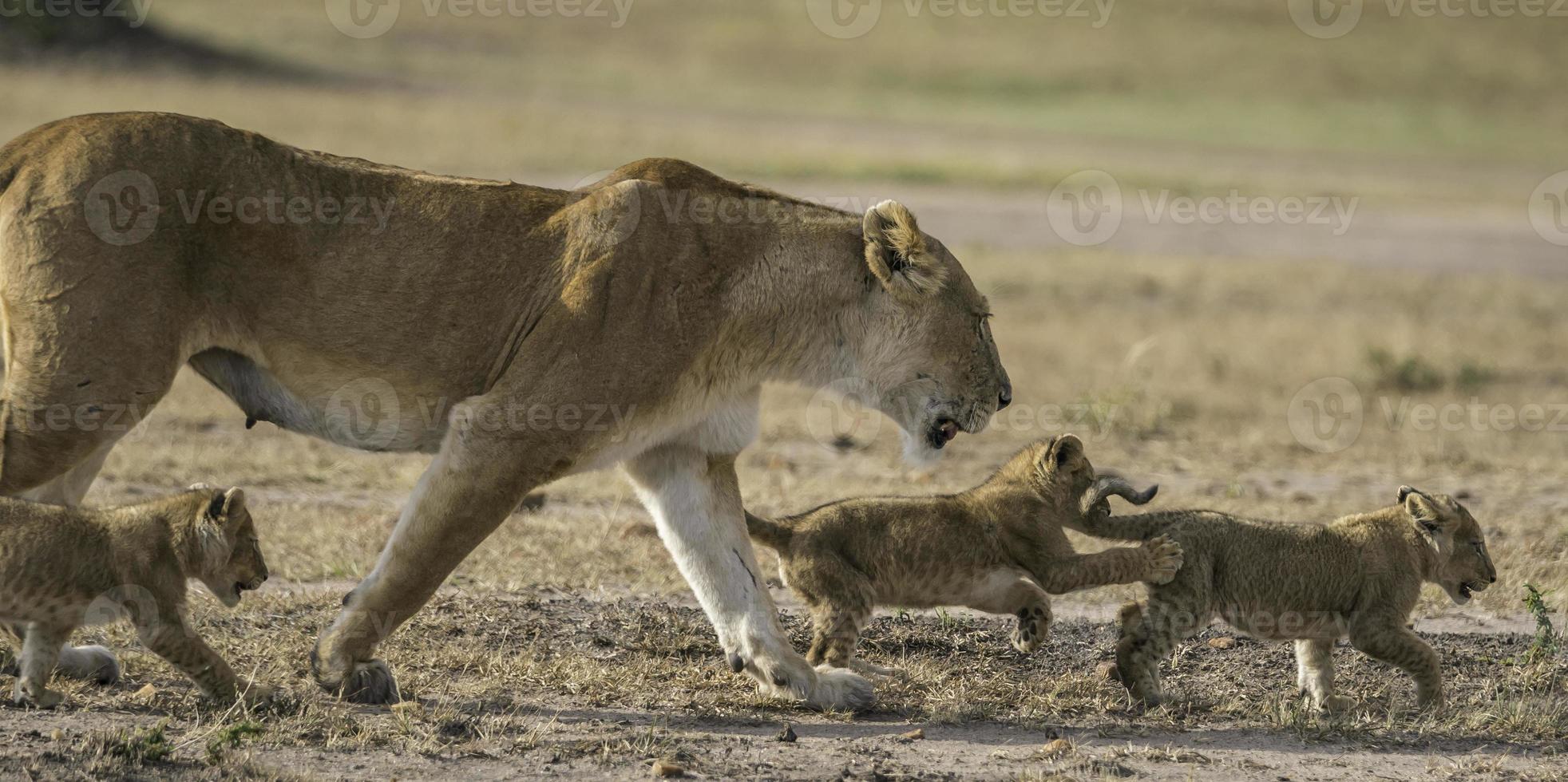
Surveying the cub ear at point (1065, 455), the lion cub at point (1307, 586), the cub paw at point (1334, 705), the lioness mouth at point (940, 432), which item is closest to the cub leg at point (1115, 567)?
the lion cub at point (1307, 586)

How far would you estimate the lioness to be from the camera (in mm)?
5574

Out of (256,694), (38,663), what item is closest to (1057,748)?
(256,694)

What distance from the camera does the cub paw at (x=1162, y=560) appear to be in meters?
6.09

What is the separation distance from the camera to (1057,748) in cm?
556

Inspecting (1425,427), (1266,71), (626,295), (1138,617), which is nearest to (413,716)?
(626,295)

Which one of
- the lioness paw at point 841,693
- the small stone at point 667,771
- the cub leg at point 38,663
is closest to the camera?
the small stone at point 667,771

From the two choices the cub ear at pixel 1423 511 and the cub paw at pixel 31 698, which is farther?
the cub ear at pixel 1423 511

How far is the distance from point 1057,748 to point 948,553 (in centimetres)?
106

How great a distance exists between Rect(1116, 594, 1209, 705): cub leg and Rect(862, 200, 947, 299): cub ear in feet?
4.60

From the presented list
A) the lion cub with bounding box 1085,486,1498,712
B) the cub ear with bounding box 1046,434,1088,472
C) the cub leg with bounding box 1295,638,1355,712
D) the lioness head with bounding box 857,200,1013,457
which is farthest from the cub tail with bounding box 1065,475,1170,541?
the cub leg with bounding box 1295,638,1355,712

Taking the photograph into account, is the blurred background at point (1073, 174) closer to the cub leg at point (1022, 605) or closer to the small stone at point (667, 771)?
the cub leg at point (1022, 605)

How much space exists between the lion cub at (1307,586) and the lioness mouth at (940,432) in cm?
74

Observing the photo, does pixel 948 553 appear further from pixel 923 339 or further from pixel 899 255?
pixel 899 255

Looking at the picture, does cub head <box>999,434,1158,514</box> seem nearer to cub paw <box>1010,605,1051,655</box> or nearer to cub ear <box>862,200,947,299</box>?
cub paw <box>1010,605,1051,655</box>
